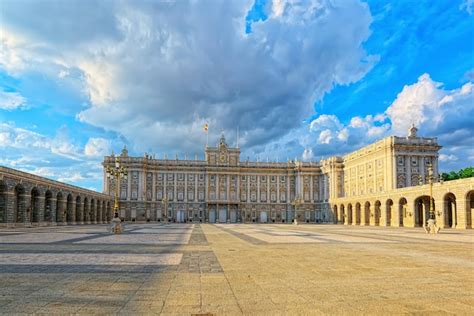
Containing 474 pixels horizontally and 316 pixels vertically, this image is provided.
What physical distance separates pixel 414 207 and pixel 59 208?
52194 mm

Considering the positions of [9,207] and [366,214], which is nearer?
[9,207]

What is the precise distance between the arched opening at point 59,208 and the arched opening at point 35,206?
6470 millimetres

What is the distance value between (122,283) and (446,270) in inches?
344

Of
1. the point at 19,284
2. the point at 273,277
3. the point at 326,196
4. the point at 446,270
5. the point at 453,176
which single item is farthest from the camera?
the point at 326,196

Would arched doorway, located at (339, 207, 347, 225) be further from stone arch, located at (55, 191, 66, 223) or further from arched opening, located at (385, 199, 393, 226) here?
stone arch, located at (55, 191, 66, 223)

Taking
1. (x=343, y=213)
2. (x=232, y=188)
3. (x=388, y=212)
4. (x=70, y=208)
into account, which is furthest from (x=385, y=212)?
(x=70, y=208)

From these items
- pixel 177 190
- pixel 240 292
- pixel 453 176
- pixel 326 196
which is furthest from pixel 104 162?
pixel 240 292

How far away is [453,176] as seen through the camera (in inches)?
3821

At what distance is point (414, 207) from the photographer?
A: 58.8m

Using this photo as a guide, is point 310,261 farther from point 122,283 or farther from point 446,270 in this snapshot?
point 122,283

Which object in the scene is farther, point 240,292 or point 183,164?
point 183,164

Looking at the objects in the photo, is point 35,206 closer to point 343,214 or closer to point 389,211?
point 389,211

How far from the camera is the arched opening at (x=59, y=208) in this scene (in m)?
57.3

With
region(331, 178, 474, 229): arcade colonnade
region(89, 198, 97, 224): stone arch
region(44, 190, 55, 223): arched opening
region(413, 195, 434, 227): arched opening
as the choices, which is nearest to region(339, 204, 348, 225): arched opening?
region(331, 178, 474, 229): arcade colonnade
